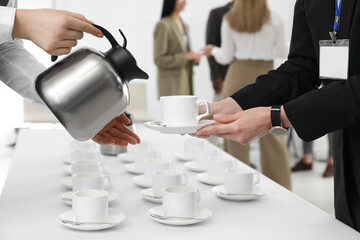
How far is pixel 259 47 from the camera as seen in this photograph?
134 inches

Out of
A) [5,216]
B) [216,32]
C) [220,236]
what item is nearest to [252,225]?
[220,236]

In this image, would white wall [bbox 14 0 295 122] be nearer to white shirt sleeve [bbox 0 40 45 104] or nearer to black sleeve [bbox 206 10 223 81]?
black sleeve [bbox 206 10 223 81]

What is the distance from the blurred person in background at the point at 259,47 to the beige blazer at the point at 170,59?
0.94 m

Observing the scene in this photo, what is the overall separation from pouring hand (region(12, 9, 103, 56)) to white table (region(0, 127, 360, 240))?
15.1 inches

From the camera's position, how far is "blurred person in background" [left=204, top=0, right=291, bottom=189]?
332cm

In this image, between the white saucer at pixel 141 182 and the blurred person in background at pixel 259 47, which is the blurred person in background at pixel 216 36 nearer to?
the blurred person in background at pixel 259 47

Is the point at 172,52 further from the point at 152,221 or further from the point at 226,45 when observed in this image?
the point at 152,221

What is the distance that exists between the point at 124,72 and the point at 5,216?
1.42 feet

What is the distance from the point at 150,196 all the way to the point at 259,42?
2359 millimetres

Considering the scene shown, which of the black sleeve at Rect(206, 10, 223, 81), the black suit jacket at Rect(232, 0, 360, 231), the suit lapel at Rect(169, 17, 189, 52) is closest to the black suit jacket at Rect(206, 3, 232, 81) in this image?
the black sleeve at Rect(206, 10, 223, 81)

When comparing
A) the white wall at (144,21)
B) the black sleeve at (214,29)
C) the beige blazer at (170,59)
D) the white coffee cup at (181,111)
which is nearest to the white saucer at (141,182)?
the white coffee cup at (181,111)

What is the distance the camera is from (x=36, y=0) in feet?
16.6

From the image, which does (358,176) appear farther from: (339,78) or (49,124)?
(49,124)

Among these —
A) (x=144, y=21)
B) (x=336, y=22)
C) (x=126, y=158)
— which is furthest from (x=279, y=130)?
(x=144, y=21)
